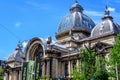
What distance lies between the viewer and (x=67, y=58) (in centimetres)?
5822

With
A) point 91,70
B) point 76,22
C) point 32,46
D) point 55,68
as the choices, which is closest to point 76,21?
point 76,22

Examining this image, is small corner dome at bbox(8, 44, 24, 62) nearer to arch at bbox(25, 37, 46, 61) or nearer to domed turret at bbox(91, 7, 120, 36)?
arch at bbox(25, 37, 46, 61)

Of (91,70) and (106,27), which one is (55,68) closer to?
(106,27)

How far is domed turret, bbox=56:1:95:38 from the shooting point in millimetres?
70062

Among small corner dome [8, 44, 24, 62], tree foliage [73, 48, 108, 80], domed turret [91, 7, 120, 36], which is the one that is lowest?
tree foliage [73, 48, 108, 80]

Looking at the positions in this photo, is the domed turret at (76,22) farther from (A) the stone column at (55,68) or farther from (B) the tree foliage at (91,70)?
(B) the tree foliage at (91,70)

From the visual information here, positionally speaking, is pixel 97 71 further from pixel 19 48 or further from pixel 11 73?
pixel 19 48

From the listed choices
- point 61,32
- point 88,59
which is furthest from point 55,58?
point 88,59

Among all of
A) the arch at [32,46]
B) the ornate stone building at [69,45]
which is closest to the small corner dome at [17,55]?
the ornate stone building at [69,45]

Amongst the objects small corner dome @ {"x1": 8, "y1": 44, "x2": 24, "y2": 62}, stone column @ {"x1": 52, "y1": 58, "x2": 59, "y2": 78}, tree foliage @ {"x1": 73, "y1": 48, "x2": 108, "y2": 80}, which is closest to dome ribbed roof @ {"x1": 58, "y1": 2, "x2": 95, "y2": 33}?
small corner dome @ {"x1": 8, "y1": 44, "x2": 24, "y2": 62}

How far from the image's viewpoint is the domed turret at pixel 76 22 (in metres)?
70.1

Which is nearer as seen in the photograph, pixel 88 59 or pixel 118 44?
pixel 118 44

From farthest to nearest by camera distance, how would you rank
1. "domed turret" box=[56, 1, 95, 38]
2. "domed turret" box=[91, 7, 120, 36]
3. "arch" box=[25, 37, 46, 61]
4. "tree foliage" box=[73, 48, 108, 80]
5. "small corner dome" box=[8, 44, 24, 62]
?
"small corner dome" box=[8, 44, 24, 62]
"domed turret" box=[56, 1, 95, 38]
"arch" box=[25, 37, 46, 61]
"domed turret" box=[91, 7, 120, 36]
"tree foliage" box=[73, 48, 108, 80]

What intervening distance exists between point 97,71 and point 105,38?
1730 cm
